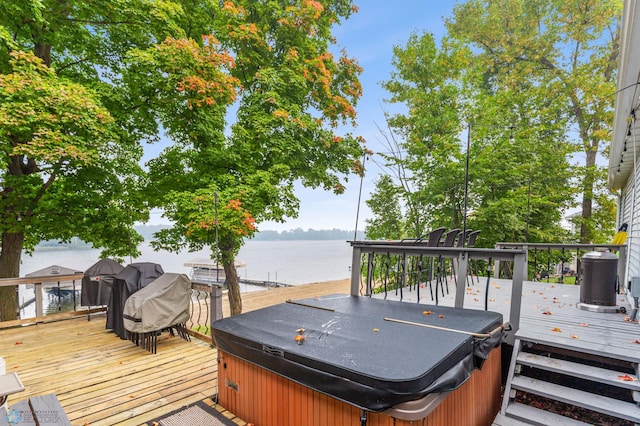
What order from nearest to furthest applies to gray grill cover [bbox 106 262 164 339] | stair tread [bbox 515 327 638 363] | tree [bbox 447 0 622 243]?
stair tread [bbox 515 327 638 363]
gray grill cover [bbox 106 262 164 339]
tree [bbox 447 0 622 243]

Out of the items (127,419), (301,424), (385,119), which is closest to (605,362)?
(301,424)

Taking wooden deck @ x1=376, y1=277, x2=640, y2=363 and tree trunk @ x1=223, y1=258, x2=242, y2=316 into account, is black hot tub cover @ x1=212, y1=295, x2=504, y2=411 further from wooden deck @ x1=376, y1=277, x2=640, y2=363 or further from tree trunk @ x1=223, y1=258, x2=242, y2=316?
tree trunk @ x1=223, y1=258, x2=242, y2=316

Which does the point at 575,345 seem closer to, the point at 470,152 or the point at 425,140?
the point at 470,152

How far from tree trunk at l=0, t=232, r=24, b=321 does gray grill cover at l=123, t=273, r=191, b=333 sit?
414 cm

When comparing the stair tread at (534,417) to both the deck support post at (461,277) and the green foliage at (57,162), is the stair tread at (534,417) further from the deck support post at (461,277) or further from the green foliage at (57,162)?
the green foliage at (57,162)

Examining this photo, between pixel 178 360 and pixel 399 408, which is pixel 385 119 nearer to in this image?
pixel 178 360

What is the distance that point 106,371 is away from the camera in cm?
339

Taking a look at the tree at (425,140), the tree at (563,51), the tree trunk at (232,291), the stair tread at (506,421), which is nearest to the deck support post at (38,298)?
the tree trunk at (232,291)

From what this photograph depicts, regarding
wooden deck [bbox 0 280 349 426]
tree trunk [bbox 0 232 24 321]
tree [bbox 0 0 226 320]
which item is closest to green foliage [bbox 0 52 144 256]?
tree [bbox 0 0 226 320]

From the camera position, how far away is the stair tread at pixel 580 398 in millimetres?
2141

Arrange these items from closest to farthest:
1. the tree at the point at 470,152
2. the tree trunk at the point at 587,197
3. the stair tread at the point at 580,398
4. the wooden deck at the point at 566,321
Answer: the stair tread at the point at 580,398 → the wooden deck at the point at 566,321 → the tree at the point at 470,152 → the tree trunk at the point at 587,197

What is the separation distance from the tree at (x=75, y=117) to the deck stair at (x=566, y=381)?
6.26 meters

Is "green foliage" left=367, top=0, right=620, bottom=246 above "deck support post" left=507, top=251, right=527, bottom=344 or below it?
above

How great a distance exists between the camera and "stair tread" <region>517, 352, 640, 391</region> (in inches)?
90.4
